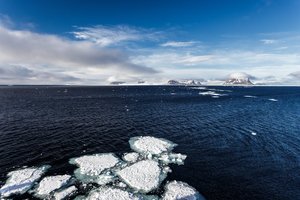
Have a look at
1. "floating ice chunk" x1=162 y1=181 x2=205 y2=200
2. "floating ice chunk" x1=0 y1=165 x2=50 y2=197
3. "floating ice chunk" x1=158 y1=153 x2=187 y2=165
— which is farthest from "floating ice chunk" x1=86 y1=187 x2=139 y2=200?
"floating ice chunk" x1=158 y1=153 x2=187 y2=165

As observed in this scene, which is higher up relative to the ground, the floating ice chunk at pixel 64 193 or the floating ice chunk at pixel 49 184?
the floating ice chunk at pixel 49 184

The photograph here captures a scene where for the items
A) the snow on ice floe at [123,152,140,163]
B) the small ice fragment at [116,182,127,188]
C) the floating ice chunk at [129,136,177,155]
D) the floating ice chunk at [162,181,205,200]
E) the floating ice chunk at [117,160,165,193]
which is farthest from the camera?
the floating ice chunk at [129,136,177,155]

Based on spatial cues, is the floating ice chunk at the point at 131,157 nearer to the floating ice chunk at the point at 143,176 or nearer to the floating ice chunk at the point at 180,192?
the floating ice chunk at the point at 143,176

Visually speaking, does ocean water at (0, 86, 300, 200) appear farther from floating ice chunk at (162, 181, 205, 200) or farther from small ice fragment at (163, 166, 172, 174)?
floating ice chunk at (162, 181, 205, 200)

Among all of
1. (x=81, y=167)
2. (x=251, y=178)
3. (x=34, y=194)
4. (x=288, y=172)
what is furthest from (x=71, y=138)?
(x=288, y=172)

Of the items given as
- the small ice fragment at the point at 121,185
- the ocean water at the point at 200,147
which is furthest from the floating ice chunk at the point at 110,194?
the ocean water at the point at 200,147

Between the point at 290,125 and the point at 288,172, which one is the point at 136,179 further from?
the point at 290,125

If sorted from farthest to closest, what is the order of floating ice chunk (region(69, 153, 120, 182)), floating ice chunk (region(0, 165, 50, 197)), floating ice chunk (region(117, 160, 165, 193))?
floating ice chunk (region(69, 153, 120, 182)), floating ice chunk (region(117, 160, 165, 193)), floating ice chunk (region(0, 165, 50, 197))
